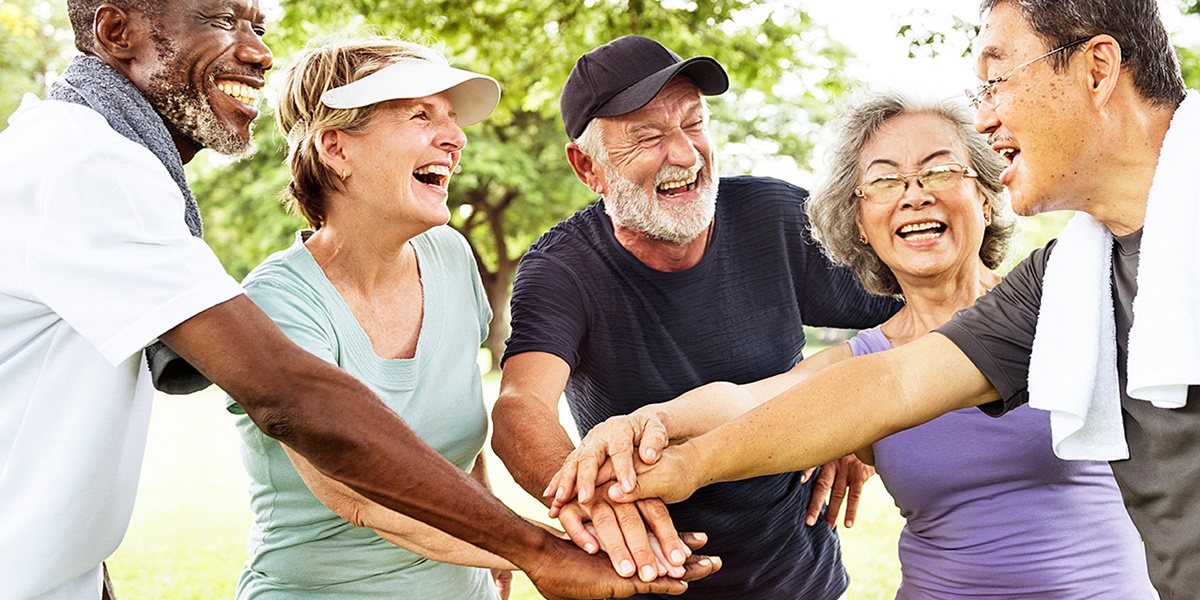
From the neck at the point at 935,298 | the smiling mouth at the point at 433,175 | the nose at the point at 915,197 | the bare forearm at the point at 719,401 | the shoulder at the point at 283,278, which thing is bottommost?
the bare forearm at the point at 719,401

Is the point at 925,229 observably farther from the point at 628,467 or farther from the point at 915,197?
the point at 628,467

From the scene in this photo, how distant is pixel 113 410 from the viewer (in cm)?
189

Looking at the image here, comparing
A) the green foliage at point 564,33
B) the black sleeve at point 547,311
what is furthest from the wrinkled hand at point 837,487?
the green foliage at point 564,33

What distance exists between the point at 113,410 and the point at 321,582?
816 millimetres

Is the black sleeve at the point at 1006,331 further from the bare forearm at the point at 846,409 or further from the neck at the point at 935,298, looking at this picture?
the neck at the point at 935,298

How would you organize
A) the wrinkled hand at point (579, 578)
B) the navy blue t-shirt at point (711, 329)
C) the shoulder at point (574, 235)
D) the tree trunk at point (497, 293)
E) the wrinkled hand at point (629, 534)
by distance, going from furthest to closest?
the tree trunk at point (497, 293) → the shoulder at point (574, 235) → the navy blue t-shirt at point (711, 329) → the wrinkled hand at point (629, 534) → the wrinkled hand at point (579, 578)

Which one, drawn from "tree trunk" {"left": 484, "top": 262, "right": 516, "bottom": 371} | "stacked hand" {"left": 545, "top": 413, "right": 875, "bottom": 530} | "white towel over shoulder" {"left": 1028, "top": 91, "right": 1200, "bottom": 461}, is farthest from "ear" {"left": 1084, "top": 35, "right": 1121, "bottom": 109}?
"tree trunk" {"left": 484, "top": 262, "right": 516, "bottom": 371}

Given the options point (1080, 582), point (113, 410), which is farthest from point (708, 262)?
point (113, 410)

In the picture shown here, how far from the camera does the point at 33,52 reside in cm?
2114

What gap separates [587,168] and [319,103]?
97 cm

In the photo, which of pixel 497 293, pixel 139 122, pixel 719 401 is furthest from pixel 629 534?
pixel 497 293

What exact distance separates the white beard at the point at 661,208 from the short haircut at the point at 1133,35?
1.25 m

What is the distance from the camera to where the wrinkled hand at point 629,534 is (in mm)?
2516

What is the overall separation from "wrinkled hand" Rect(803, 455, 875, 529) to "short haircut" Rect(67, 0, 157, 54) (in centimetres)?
226
